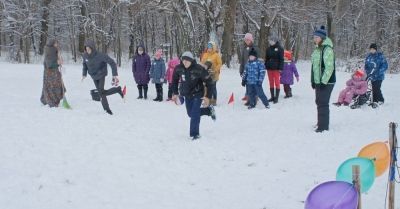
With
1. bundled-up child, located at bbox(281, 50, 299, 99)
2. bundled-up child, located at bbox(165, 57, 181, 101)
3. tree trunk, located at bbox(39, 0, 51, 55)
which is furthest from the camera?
tree trunk, located at bbox(39, 0, 51, 55)

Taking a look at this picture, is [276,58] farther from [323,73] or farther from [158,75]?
[323,73]

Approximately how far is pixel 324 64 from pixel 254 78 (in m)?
3.66

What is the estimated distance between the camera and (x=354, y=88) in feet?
A: 40.7

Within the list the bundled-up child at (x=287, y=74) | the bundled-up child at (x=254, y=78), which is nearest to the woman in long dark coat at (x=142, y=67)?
the bundled-up child at (x=254, y=78)

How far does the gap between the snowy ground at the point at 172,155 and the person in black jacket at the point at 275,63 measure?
67 centimetres

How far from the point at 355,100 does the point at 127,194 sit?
813 cm

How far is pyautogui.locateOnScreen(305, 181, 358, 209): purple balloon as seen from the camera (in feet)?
13.3

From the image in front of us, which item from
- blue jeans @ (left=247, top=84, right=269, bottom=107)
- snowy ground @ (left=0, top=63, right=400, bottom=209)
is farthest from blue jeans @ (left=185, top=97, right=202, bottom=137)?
blue jeans @ (left=247, top=84, right=269, bottom=107)

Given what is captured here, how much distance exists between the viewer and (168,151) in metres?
8.37

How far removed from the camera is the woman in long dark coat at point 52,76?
12.5 meters

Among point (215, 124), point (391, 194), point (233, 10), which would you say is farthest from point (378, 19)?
point (391, 194)

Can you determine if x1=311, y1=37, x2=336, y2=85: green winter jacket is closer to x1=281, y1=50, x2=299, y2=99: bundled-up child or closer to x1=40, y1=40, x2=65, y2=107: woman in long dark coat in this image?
x1=281, y1=50, x2=299, y2=99: bundled-up child

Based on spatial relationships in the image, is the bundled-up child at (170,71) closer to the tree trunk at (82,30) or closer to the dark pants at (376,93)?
the dark pants at (376,93)

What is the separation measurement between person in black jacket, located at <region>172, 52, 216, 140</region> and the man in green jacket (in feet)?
7.07
